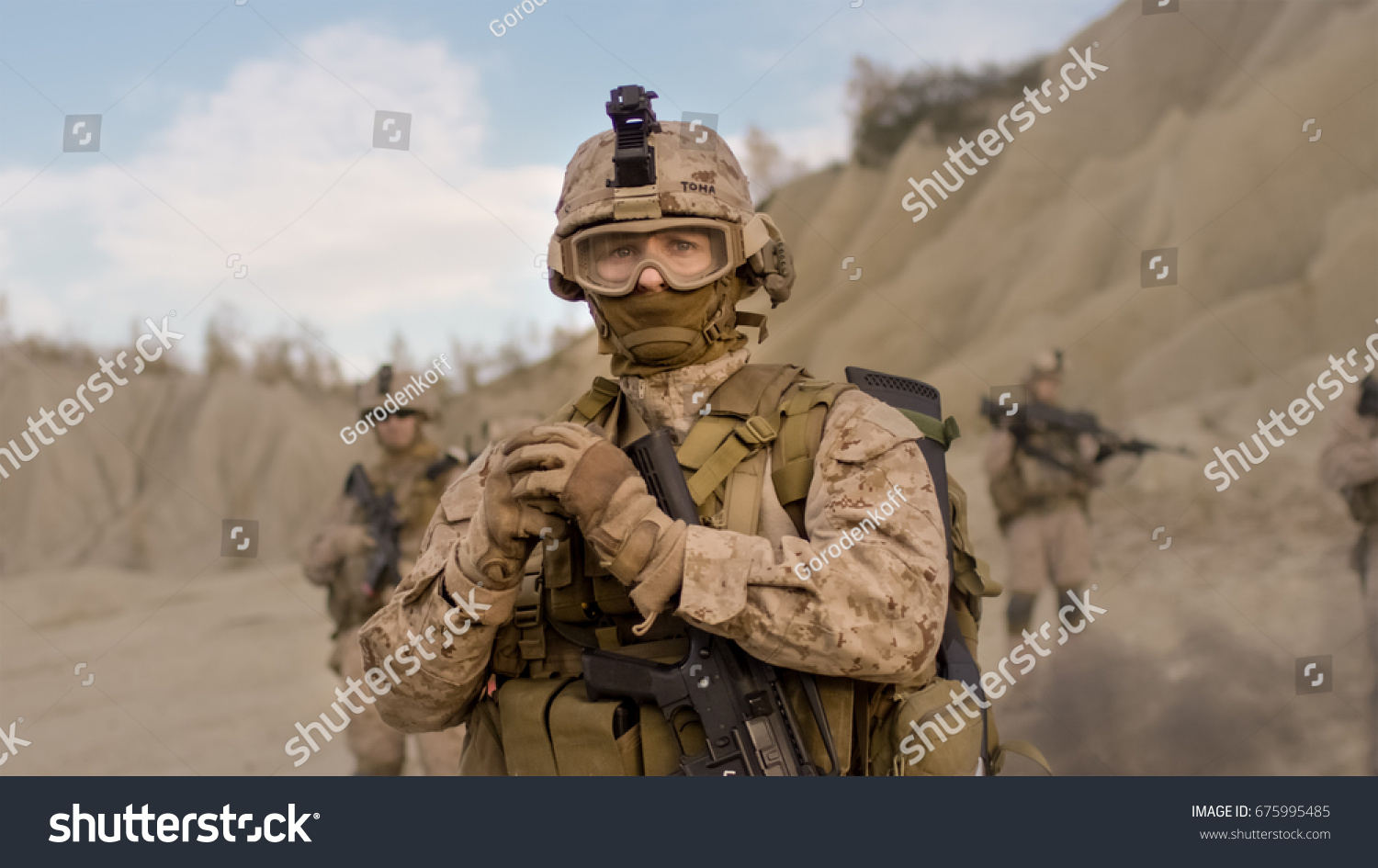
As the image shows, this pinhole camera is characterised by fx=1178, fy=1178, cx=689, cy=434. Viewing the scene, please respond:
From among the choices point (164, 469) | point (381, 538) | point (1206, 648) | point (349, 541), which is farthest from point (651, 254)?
point (164, 469)

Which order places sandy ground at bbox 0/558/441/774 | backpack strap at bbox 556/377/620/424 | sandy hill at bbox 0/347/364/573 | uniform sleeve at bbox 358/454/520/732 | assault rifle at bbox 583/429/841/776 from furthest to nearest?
sandy hill at bbox 0/347/364/573
sandy ground at bbox 0/558/441/774
backpack strap at bbox 556/377/620/424
uniform sleeve at bbox 358/454/520/732
assault rifle at bbox 583/429/841/776

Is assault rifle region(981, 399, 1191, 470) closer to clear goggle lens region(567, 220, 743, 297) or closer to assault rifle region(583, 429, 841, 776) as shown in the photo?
clear goggle lens region(567, 220, 743, 297)

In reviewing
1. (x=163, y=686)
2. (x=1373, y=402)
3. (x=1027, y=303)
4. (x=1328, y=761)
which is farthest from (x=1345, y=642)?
(x=163, y=686)

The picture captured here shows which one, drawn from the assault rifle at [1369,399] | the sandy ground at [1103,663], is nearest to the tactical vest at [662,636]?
the assault rifle at [1369,399]

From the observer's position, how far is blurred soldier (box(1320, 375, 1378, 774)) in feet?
19.5

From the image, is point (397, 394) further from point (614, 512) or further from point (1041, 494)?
point (614, 512)

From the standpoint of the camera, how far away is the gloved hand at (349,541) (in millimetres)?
6215

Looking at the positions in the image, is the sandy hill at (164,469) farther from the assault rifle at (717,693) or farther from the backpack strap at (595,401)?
the assault rifle at (717,693)

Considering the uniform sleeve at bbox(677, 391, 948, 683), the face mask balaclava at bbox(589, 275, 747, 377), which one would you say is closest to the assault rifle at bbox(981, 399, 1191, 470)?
the face mask balaclava at bbox(589, 275, 747, 377)

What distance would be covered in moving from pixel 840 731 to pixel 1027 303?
6.92 m

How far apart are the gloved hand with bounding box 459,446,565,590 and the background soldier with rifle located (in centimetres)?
514

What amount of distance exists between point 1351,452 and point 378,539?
5066 millimetres
